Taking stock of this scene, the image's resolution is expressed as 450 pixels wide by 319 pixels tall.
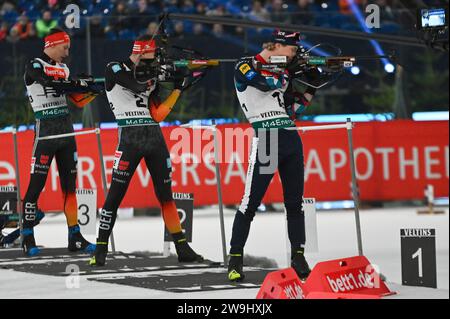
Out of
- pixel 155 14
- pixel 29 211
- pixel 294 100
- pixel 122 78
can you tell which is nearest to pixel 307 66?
pixel 294 100

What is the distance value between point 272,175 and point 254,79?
719 mm

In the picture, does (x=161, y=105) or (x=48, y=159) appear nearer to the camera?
(x=161, y=105)

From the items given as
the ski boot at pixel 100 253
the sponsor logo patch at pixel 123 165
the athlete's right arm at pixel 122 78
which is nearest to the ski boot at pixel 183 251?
the ski boot at pixel 100 253

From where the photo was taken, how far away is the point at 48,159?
11.0 metres

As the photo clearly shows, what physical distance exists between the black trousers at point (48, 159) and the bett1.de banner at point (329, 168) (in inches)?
193

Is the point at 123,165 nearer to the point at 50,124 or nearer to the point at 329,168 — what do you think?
the point at 50,124

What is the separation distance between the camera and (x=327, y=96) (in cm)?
→ 1806

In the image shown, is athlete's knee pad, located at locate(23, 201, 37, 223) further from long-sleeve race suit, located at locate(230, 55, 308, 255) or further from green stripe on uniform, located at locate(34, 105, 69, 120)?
long-sleeve race suit, located at locate(230, 55, 308, 255)

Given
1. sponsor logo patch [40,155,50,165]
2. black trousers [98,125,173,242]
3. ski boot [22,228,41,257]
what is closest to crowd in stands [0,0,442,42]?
sponsor logo patch [40,155,50,165]

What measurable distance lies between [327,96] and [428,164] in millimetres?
1829

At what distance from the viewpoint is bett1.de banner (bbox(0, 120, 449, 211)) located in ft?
54.0

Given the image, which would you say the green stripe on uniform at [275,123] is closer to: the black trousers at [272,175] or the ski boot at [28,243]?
the black trousers at [272,175]

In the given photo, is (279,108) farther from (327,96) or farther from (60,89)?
(327,96)
